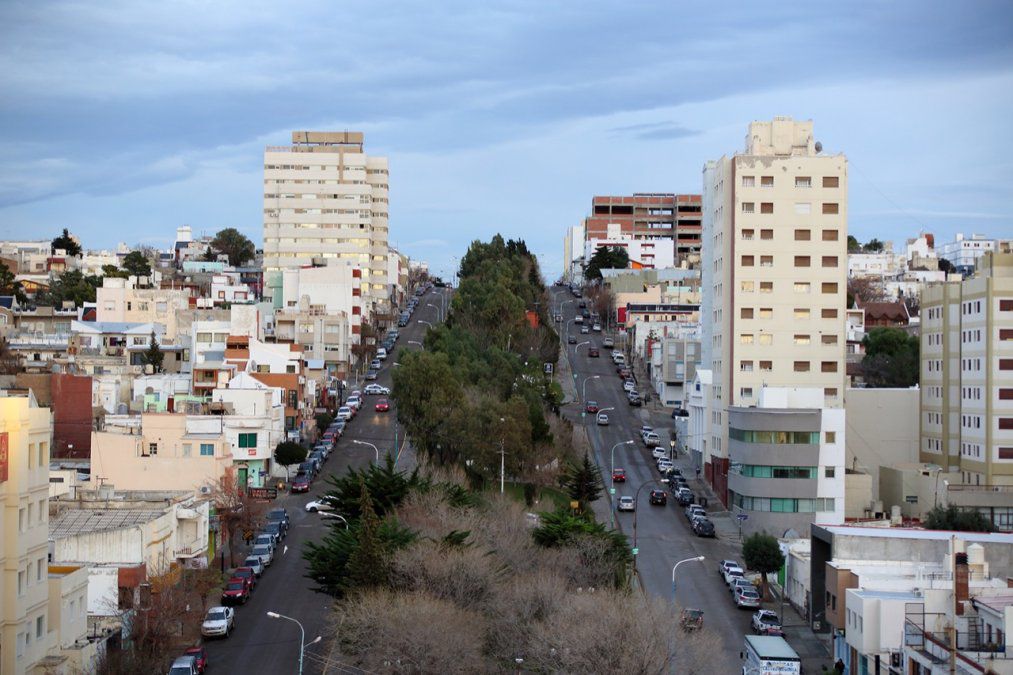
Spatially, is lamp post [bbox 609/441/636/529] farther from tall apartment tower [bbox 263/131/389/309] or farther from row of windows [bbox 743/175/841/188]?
tall apartment tower [bbox 263/131/389/309]

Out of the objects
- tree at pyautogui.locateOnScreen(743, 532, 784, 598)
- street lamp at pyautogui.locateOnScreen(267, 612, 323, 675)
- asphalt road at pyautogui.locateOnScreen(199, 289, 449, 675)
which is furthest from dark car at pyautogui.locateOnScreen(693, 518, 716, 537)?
street lamp at pyautogui.locateOnScreen(267, 612, 323, 675)

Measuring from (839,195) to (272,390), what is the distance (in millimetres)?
36942

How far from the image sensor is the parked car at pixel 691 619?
51053 mm

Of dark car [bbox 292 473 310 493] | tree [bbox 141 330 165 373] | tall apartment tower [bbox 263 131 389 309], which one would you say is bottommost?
dark car [bbox 292 473 310 493]

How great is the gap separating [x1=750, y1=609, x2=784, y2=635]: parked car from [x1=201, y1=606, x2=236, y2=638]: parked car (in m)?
19.3

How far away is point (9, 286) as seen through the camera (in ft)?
535

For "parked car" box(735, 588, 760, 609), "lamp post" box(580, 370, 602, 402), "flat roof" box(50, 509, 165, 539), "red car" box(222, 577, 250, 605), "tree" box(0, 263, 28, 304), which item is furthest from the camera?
"tree" box(0, 263, 28, 304)

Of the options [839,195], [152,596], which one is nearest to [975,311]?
[839,195]

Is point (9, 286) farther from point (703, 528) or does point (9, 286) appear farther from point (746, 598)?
point (746, 598)

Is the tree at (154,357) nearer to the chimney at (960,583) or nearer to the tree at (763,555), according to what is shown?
the tree at (763,555)

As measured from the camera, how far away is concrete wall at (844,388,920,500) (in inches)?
3767

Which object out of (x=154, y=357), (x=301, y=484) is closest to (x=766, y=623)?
(x=301, y=484)

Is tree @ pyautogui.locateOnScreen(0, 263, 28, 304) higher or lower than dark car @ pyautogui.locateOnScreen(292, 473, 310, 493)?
higher

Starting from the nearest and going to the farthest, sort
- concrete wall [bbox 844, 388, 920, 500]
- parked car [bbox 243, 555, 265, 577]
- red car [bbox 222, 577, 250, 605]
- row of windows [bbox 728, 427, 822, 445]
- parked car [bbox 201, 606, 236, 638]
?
parked car [bbox 201, 606, 236, 638]
red car [bbox 222, 577, 250, 605]
parked car [bbox 243, 555, 265, 577]
row of windows [bbox 728, 427, 822, 445]
concrete wall [bbox 844, 388, 920, 500]
